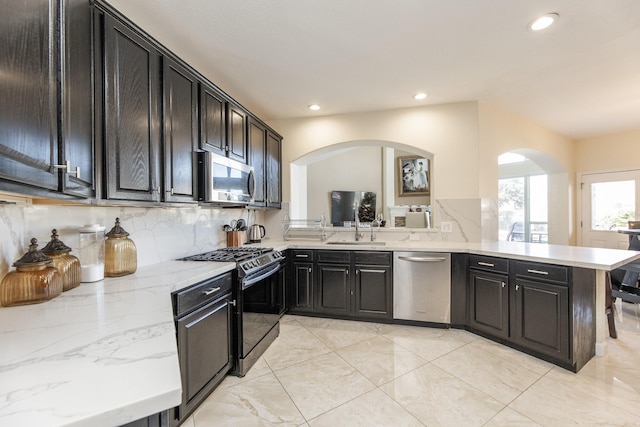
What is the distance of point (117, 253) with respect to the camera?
1.78 metres

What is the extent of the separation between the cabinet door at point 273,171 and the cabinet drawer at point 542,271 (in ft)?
8.74

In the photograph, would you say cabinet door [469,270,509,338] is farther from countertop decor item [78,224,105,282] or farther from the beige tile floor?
countertop decor item [78,224,105,282]

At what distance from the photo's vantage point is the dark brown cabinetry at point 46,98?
0.81m

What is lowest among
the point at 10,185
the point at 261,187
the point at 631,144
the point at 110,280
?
the point at 110,280

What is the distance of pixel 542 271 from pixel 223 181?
2.77 m

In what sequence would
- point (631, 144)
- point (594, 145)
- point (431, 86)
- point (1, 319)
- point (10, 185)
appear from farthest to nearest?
point (594, 145) → point (631, 144) → point (431, 86) → point (1, 319) → point (10, 185)

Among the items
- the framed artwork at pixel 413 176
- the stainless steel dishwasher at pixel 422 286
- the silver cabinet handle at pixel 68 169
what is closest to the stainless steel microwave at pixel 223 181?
the silver cabinet handle at pixel 68 169

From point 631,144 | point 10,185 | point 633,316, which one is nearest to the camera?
point 10,185

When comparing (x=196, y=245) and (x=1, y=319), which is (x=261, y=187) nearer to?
(x=196, y=245)

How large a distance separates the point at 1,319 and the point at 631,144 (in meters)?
7.27

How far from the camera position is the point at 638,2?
5.97 ft

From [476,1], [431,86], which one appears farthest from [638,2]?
[431,86]

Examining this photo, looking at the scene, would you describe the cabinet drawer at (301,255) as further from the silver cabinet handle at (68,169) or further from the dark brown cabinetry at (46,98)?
the silver cabinet handle at (68,169)

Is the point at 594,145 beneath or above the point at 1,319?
above
